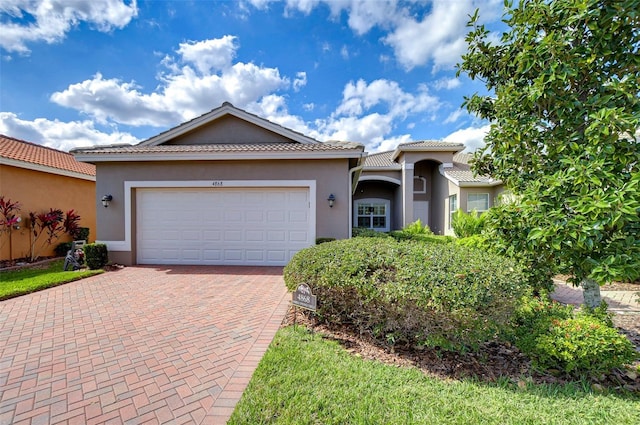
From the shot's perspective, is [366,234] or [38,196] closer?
[366,234]

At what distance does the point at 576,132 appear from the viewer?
3.36 meters

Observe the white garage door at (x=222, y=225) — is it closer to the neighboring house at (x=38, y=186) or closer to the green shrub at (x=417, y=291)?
the green shrub at (x=417, y=291)

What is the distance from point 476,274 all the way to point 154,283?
24.2 ft

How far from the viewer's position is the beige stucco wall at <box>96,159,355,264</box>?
8281mm

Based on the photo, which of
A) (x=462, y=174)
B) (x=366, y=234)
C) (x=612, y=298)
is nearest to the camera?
(x=612, y=298)

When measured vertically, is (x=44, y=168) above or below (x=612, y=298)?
above

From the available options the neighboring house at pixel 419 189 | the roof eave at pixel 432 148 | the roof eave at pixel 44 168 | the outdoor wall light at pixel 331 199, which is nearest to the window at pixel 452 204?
the neighboring house at pixel 419 189

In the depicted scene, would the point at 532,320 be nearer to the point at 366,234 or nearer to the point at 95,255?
the point at 366,234

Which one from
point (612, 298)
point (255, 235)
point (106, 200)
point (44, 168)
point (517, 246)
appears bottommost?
→ point (612, 298)

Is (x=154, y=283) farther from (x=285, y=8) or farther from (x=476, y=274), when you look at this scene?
(x=285, y=8)

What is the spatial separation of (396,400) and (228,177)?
7.89 meters

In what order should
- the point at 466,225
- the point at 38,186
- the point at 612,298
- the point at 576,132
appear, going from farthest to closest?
the point at 466,225
the point at 38,186
the point at 612,298
the point at 576,132

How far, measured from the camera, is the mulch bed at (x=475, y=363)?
9.36 ft

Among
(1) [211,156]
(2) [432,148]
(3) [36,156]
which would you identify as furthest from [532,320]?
(3) [36,156]
